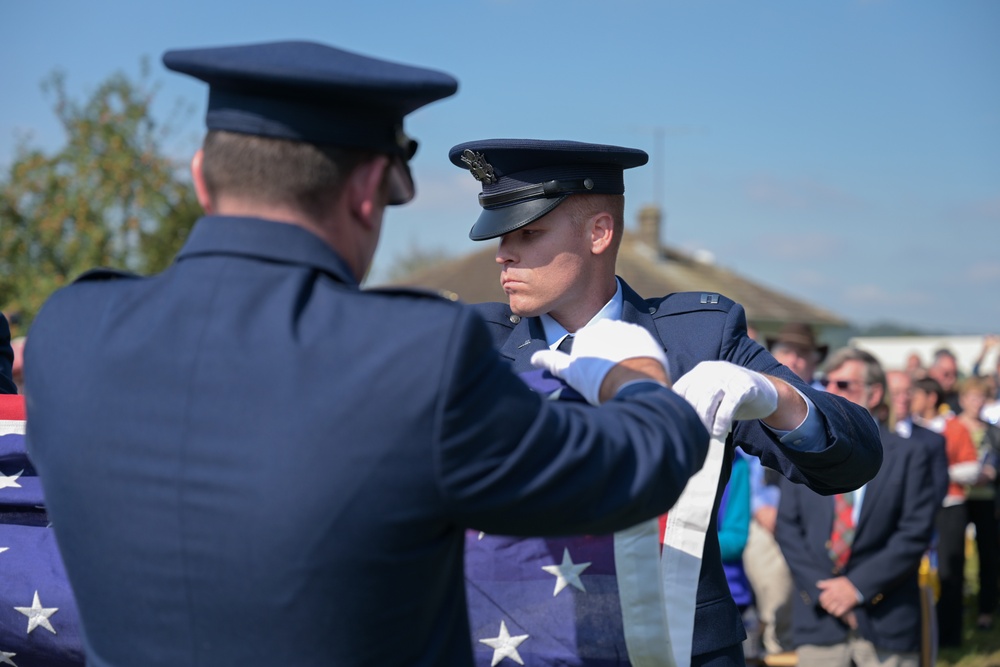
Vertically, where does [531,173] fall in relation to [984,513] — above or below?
above

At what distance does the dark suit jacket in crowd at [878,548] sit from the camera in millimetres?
5887

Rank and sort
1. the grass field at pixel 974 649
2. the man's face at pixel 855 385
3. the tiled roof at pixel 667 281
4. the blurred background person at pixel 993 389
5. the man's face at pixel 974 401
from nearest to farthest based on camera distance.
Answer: the man's face at pixel 855 385
the grass field at pixel 974 649
the blurred background person at pixel 993 389
the man's face at pixel 974 401
the tiled roof at pixel 667 281

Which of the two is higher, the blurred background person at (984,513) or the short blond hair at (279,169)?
the short blond hair at (279,169)

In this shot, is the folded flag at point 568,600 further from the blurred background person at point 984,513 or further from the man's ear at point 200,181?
the blurred background person at point 984,513

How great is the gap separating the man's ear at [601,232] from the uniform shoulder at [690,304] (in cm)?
23

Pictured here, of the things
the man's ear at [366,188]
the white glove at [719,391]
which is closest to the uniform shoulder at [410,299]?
the man's ear at [366,188]

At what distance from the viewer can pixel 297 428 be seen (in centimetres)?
149

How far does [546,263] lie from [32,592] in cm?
159

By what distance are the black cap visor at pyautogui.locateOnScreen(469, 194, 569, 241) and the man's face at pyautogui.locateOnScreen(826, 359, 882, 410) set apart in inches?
149

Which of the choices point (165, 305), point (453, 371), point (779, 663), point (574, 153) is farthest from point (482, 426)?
point (779, 663)

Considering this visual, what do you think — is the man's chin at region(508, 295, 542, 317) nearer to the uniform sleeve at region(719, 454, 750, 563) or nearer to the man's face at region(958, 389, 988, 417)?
the uniform sleeve at region(719, 454, 750, 563)

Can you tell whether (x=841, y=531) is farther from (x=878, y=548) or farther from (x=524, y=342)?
(x=524, y=342)

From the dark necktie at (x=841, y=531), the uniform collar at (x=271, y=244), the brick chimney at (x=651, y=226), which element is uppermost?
the uniform collar at (x=271, y=244)

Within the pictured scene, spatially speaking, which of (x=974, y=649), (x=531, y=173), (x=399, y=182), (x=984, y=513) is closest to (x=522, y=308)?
(x=531, y=173)
